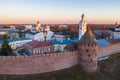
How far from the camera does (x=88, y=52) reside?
2388cm

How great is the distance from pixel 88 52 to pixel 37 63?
6.11 m

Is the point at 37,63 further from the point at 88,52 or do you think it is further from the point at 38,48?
the point at 38,48

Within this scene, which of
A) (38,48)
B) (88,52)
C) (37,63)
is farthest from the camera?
(38,48)

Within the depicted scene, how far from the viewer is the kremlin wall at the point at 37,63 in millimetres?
20984

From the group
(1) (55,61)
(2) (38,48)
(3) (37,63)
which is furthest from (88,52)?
(2) (38,48)

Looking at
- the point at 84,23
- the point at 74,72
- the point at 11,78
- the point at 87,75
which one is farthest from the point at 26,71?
the point at 84,23

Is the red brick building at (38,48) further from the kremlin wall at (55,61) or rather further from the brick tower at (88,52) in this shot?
the brick tower at (88,52)

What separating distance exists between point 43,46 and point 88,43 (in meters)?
11.1

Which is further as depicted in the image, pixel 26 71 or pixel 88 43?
pixel 88 43

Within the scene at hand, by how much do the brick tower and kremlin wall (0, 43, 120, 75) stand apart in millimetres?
1042

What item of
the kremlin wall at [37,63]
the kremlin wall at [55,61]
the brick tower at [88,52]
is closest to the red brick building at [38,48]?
the kremlin wall at [55,61]

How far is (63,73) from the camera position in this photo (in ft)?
74.8

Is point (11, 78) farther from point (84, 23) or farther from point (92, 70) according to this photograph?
point (84, 23)

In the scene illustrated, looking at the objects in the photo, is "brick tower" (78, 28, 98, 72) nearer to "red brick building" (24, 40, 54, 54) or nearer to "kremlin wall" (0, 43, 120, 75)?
"kremlin wall" (0, 43, 120, 75)
